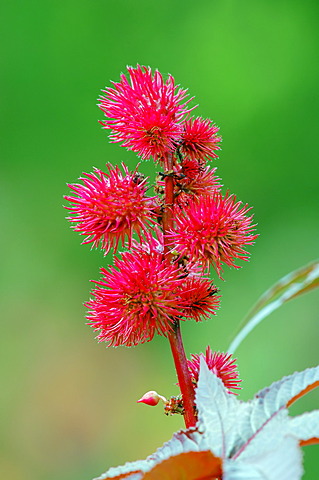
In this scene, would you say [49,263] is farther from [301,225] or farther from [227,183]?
[301,225]

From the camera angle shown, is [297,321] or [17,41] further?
[17,41]

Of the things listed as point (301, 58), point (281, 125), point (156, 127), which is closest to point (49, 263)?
point (281, 125)

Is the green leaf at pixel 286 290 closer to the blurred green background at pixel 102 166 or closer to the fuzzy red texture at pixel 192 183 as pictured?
the fuzzy red texture at pixel 192 183

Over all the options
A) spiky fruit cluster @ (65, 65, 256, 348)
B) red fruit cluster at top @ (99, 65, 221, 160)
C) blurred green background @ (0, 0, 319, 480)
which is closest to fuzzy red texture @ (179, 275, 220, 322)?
spiky fruit cluster @ (65, 65, 256, 348)

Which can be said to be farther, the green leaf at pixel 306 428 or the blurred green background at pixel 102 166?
the blurred green background at pixel 102 166

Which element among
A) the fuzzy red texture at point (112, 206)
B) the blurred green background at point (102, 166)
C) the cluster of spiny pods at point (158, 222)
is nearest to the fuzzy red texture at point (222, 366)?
the cluster of spiny pods at point (158, 222)

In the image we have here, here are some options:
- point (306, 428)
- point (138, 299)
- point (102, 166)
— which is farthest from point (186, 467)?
point (102, 166)

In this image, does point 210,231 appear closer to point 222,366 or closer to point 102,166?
point 222,366
